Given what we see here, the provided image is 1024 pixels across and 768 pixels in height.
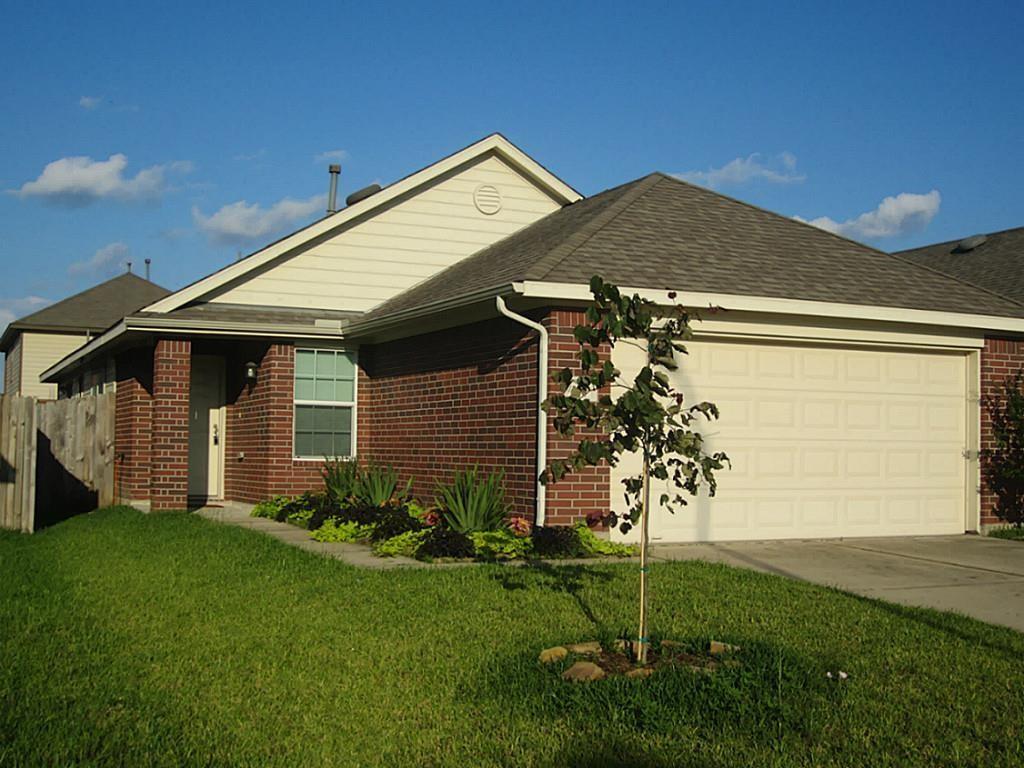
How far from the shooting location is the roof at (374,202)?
604 inches

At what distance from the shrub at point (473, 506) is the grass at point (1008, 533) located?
6.25 metres

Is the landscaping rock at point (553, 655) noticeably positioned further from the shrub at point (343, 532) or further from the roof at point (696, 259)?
the shrub at point (343, 532)

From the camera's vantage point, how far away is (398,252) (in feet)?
54.6

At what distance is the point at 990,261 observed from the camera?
19.5m

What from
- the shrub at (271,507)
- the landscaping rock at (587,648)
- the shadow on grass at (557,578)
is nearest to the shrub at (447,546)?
the shadow on grass at (557,578)

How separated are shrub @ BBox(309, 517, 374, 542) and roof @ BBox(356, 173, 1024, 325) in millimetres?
2891

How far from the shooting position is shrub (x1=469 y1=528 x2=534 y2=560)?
10180 mm

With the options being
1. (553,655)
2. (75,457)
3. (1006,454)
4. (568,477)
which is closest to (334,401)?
(75,457)

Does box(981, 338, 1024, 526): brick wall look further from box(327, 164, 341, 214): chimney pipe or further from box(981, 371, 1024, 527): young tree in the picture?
box(327, 164, 341, 214): chimney pipe

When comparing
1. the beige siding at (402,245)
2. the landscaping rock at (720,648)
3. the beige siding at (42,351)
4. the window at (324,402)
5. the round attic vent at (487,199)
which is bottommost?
the landscaping rock at (720,648)

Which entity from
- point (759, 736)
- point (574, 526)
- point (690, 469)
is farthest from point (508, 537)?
point (759, 736)

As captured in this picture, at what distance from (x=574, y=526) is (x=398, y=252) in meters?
7.27

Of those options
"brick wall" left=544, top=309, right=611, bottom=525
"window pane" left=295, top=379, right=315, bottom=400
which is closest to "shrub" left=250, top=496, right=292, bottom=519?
"window pane" left=295, top=379, right=315, bottom=400

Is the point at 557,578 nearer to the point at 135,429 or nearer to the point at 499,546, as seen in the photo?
the point at 499,546
